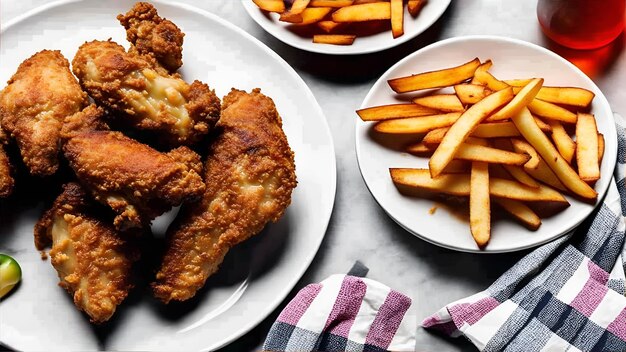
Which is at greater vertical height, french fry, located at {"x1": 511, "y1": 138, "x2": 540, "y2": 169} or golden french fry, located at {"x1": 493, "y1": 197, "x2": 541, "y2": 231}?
french fry, located at {"x1": 511, "y1": 138, "x2": 540, "y2": 169}

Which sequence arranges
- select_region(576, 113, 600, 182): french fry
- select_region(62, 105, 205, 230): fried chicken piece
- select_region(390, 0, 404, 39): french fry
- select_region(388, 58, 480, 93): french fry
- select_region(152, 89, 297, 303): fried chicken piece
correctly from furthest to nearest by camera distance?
select_region(390, 0, 404, 39): french fry → select_region(388, 58, 480, 93): french fry → select_region(576, 113, 600, 182): french fry → select_region(152, 89, 297, 303): fried chicken piece → select_region(62, 105, 205, 230): fried chicken piece

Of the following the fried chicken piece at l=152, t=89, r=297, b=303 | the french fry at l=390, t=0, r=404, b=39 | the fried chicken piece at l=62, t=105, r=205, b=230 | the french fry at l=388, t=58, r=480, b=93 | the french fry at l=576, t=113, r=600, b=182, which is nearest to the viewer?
the fried chicken piece at l=62, t=105, r=205, b=230

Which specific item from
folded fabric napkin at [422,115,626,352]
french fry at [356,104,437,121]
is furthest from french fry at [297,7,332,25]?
folded fabric napkin at [422,115,626,352]

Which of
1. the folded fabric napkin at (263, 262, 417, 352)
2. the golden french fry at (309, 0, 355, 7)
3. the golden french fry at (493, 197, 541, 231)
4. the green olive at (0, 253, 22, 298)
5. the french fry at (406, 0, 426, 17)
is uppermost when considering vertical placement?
the golden french fry at (309, 0, 355, 7)

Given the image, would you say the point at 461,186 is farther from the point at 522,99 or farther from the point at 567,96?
the point at 567,96

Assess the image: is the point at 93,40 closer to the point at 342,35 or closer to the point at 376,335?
the point at 342,35

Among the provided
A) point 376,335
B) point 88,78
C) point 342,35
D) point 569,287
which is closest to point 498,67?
point 342,35

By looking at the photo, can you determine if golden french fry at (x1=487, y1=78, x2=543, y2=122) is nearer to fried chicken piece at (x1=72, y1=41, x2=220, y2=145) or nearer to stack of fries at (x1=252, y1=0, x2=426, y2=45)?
stack of fries at (x1=252, y1=0, x2=426, y2=45)

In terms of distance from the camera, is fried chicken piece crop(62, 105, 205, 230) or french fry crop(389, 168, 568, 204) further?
french fry crop(389, 168, 568, 204)
